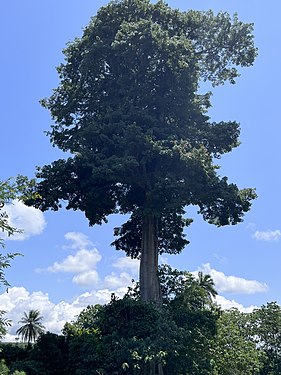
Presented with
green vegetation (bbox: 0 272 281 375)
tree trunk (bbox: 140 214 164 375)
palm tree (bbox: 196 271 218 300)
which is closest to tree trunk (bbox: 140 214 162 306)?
tree trunk (bbox: 140 214 164 375)

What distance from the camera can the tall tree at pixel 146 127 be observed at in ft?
67.3

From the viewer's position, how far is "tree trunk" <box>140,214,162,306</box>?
68.8 feet

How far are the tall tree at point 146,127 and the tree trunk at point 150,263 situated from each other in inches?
2.0

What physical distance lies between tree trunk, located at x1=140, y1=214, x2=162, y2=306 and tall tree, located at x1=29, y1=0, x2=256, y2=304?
5cm

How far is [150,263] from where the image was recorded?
21.9 metres

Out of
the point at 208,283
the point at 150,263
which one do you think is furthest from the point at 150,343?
the point at 208,283

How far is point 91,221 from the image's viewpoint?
76.3 ft

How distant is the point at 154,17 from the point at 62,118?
23.3ft

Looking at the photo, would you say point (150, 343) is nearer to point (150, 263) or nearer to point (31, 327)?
point (150, 263)

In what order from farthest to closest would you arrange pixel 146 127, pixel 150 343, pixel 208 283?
pixel 208 283
pixel 146 127
pixel 150 343

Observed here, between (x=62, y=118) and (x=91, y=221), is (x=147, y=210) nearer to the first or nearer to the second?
(x=91, y=221)

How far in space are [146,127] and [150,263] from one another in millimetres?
6267

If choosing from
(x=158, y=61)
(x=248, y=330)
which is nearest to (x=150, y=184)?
(x=158, y=61)

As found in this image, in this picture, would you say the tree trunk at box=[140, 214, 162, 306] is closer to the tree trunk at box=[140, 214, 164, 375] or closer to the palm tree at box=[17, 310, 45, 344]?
the tree trunk at box=[140, 214, 164, 375]
